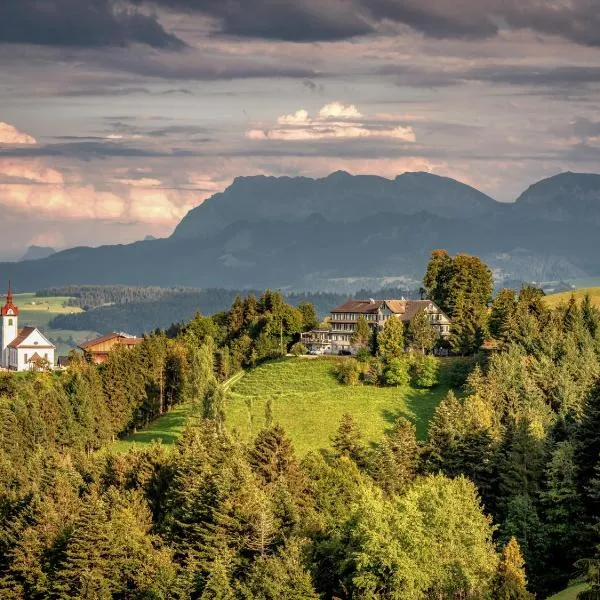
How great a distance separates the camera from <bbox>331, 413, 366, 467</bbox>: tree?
379 feet

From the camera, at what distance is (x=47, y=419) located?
5217 inches

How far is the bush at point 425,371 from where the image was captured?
139 meters

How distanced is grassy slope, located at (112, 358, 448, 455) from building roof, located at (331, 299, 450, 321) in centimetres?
1234

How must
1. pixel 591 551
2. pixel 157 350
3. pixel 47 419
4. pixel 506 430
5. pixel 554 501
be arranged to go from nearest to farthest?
1. pixel 591 551
2. pixel 554 501
3. pixel 506 430
4. pixel 47 419
5. pixel 157 350

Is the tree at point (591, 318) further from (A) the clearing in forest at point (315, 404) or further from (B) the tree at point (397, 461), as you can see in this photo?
(B) the tree at point (397, 461)

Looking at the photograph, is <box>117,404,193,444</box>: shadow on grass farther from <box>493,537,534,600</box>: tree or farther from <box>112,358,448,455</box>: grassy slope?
<box>493,537,534,600</box>: tree

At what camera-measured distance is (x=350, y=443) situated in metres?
117

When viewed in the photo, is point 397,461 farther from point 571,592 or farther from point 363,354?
point 363,354

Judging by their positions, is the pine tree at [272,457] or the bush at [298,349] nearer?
the pine tree at [272,457]

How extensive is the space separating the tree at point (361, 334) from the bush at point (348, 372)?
25.7ft

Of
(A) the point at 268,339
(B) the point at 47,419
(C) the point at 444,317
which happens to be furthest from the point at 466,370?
(B) the point at 47,419

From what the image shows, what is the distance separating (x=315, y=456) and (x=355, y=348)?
47594 millimetres

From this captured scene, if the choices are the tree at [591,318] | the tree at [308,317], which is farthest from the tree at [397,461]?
the tree at [308,317]

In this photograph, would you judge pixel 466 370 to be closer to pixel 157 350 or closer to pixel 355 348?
pixel 355 348
